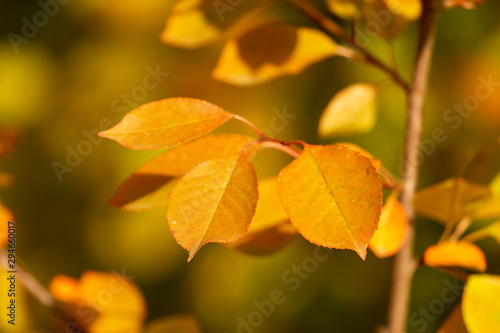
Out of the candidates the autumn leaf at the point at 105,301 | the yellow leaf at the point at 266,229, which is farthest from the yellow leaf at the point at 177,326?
the yellow leaf at the point at 266,229

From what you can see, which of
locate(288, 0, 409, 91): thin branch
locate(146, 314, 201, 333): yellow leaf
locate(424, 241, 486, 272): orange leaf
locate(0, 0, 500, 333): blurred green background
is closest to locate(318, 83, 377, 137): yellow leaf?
locate(288, 0, 409, 91): thin branch

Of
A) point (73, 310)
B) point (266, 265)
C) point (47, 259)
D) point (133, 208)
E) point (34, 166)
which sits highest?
point (133, 208)

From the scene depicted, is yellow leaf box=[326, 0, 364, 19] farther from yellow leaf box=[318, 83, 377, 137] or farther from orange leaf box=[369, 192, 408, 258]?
orange leaf box=[369, 192, 408, 258]

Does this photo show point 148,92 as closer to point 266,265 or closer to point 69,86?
point 69,86

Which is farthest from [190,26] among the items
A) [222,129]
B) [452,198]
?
[222,129]

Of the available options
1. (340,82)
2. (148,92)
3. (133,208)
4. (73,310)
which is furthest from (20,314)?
(340,82)

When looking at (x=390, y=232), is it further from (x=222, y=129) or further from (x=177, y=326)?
(x=222, y=129)
